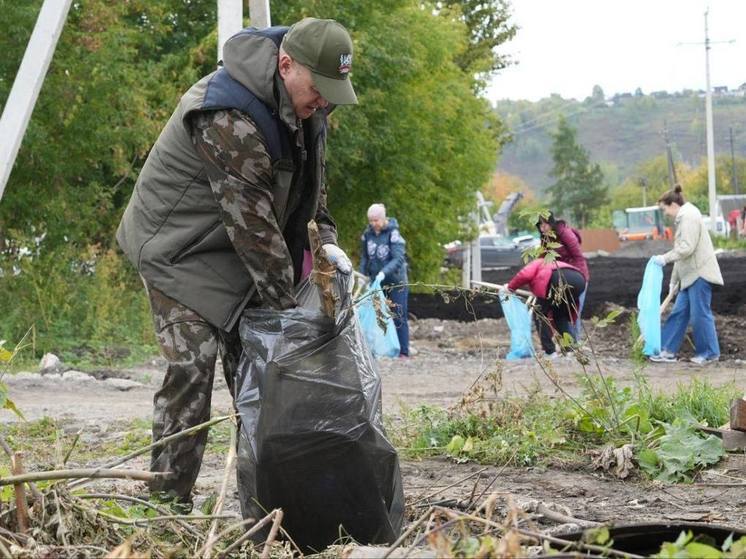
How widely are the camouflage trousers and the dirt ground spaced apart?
819mm

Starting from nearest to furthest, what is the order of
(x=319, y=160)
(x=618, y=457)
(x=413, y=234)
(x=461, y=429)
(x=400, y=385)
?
(x=319, y=160)
(x=618, y=457)
(x=461, y=429)
(x=400, y=385)
(x=413, y=234)

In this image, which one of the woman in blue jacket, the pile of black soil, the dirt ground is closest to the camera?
the dirt ground

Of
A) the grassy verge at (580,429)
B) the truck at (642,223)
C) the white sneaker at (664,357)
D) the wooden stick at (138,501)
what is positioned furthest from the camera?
the truck at (642,223)

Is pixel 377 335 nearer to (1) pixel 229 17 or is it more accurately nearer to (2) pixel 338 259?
(1) pixel 229 17

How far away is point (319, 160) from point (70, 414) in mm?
4729

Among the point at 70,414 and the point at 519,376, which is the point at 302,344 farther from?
the point at 519,376

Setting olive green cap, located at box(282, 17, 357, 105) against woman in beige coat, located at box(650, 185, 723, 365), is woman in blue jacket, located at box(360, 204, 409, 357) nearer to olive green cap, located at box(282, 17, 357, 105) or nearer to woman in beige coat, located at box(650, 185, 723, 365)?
woman in beige coat, located at box(650, 185, 723, 365)

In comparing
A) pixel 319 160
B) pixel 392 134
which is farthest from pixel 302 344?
pixel 392 134

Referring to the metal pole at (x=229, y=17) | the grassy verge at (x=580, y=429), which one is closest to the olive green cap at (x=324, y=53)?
the grassy verge at (x=580, y=429)

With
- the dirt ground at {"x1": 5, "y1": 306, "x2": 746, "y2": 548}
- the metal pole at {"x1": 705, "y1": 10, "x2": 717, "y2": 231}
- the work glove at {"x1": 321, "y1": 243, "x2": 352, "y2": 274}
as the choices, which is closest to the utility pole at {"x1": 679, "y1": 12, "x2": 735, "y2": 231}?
the metal pole at {"x1": 705, "y1": 10, "x2": 717, "y2": 231}

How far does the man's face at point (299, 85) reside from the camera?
4273mm

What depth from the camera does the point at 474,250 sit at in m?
27.5

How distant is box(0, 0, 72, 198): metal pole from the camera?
9719mm

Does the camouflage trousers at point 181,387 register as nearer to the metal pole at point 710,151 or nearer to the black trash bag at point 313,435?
the black trash bag at point 313,435
